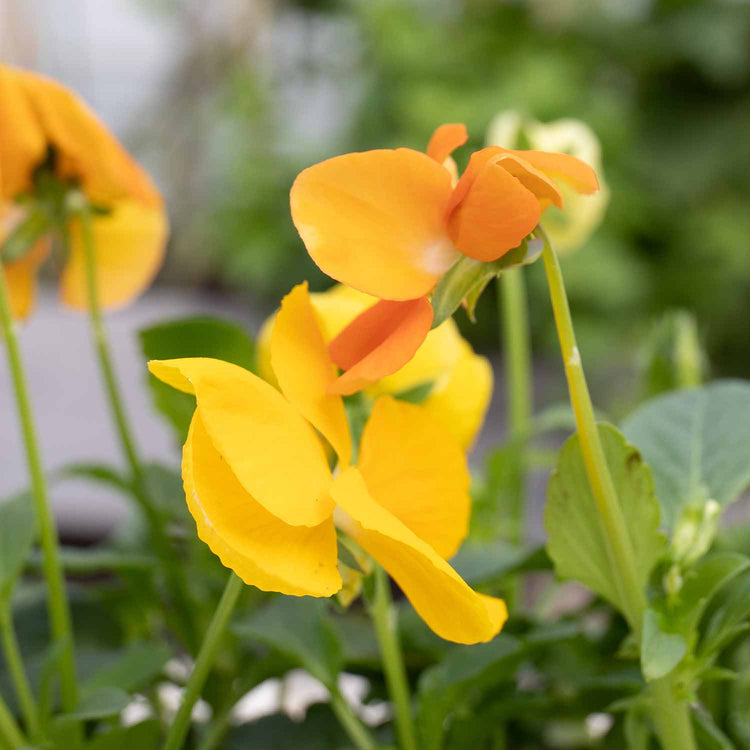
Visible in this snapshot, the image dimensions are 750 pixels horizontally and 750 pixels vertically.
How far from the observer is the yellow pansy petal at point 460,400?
227mm

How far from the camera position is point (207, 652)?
162 mm

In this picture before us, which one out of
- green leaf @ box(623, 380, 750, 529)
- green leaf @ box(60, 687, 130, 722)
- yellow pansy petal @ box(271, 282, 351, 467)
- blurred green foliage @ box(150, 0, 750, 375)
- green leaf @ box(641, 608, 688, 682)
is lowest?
blurred green foliage @ box(150, 0, 750, 375)

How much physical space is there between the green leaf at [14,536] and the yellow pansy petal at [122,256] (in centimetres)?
8

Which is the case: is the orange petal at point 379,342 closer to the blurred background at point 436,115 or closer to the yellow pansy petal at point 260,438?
the yellow pansy petal at point 260,438

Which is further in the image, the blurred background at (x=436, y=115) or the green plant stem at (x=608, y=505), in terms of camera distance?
the blurred background at (x=436, y=115)

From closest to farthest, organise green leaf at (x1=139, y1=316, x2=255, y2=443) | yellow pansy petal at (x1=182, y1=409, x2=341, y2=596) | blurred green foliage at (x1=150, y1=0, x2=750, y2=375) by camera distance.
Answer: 1. yellow pansy petal at (x1=182, y1=409, x2=341, y2=596)
2. green leaf at (x1=139, y1=316, x2=255, y2=443)
3. blurred green foliage at (x1=150, y1=0, x2=750, y2=375)

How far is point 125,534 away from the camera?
1.09ft

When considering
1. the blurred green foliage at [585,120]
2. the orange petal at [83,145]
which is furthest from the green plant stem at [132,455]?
the blurred green foliage at [585,120]

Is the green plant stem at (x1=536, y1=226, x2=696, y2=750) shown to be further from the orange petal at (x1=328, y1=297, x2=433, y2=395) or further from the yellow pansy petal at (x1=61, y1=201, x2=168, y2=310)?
the yellow pansy petal at (x1=61, y1=201, x2=168, y2=310)

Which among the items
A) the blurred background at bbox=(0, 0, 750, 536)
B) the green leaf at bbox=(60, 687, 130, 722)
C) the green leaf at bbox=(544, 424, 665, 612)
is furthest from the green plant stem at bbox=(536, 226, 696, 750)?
the blurred background at bbox=(0, 0, 750, 536)

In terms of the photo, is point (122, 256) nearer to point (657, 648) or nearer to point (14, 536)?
point (14, 536)

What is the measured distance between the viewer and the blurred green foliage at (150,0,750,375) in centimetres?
202

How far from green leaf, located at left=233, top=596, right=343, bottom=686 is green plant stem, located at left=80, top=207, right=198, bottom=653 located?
0.04m

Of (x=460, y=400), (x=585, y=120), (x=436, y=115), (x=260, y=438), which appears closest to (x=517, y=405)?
(x=460, y=400)
